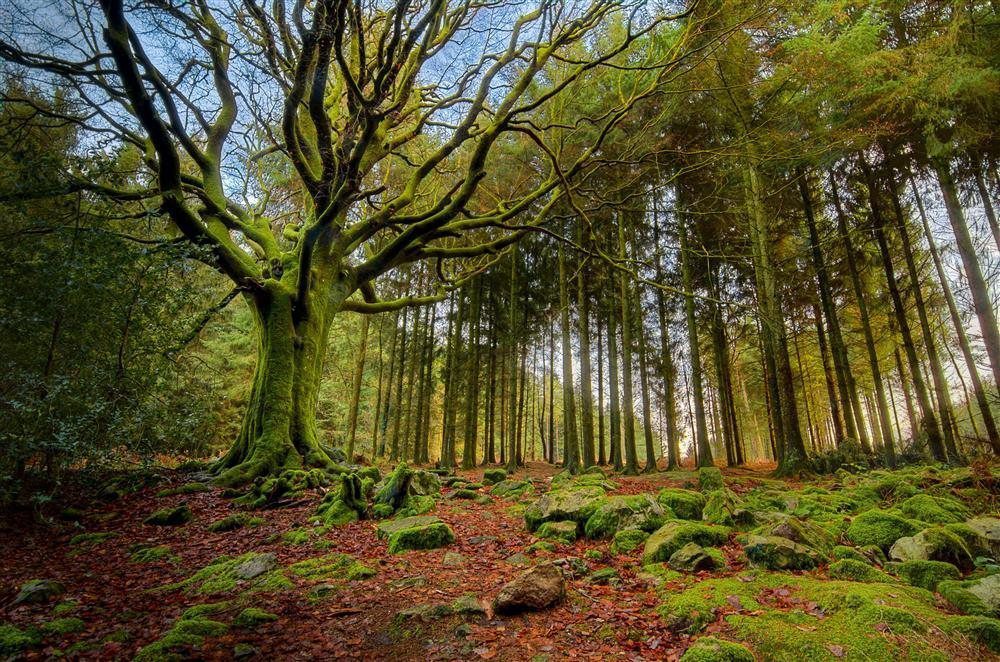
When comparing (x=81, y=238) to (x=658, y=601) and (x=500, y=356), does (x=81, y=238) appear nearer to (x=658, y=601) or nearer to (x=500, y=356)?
(x=658, y=601)

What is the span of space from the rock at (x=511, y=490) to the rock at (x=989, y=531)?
5895mm

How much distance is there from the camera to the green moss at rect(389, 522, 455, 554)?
15.8 feet

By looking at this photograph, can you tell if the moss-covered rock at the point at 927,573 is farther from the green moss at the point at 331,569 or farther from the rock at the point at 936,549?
the green moss at the point at 331,569

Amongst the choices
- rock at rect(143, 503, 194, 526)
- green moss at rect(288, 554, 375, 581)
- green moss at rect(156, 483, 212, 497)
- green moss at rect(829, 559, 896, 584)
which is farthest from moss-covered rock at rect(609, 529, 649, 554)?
green moss at rect(156, 483, 212, 497)

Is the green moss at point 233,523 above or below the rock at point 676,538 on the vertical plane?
below

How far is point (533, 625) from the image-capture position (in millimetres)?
3000

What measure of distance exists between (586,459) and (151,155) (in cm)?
1456

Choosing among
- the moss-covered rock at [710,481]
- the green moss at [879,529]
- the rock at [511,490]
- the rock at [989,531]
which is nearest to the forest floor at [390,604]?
the green moss at [879,529]

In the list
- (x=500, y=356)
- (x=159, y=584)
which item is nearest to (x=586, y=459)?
(x=500, y=356)

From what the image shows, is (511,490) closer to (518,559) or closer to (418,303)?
(518,559)

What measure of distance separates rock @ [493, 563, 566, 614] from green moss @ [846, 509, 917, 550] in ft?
10.2

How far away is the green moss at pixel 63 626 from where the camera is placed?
2.94 m

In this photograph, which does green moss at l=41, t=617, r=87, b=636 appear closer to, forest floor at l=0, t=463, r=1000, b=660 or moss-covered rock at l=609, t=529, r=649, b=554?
forest floor at l=0, t=463, r=1000, b=660

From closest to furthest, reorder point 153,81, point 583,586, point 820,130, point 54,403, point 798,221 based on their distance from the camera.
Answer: point 583,586 → point 54,403 → point 153,81 → point 820,130 → point 798,221
